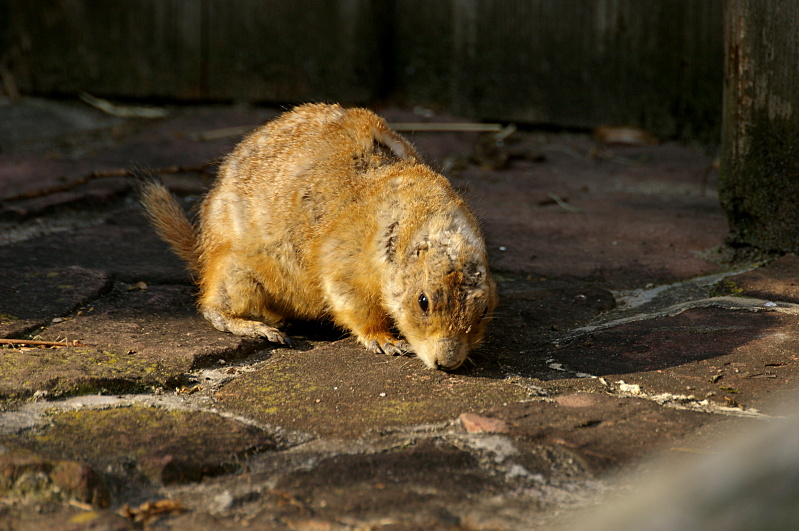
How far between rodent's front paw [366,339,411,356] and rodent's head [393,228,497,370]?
0.07 meters

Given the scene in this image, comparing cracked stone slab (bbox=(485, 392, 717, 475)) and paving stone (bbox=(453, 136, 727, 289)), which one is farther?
paving stone (bbox=(453, 136, 727, 289))

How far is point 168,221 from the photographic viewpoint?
14.8 ft

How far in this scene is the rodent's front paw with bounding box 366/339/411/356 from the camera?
3568 millimetres

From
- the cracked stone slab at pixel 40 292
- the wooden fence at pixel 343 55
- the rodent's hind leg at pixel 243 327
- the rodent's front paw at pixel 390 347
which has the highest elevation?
the wooden fence at pixel 343 55

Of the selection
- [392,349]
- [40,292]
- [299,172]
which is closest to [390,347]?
[392,349]

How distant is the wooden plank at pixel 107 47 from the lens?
7414 mm

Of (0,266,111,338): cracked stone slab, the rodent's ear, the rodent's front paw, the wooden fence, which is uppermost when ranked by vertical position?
the wooden fence

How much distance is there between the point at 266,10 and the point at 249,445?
18.8 feet

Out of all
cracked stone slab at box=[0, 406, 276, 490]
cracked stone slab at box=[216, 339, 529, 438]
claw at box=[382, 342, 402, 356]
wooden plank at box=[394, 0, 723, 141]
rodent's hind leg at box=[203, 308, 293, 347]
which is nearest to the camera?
cracked stone slab at box=[0, 406, 276, 490]

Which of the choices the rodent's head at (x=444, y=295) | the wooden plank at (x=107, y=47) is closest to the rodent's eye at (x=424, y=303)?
the rodent's head at (x=444, y=295)

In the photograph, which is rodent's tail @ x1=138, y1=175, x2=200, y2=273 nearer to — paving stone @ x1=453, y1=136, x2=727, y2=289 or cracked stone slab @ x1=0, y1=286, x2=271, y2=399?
cracked stone slab @ x1=0, y1=286, x2=271, y2=399

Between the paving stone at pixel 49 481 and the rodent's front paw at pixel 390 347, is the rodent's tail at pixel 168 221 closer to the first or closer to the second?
the rodent's front paw at pixel 390 347

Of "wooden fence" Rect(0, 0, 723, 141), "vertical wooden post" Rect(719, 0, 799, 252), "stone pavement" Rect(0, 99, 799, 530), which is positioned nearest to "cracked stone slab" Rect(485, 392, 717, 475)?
"stone pavement" Rect(0, 99, 799, 530)

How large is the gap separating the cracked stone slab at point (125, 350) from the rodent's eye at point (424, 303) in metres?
0.74
